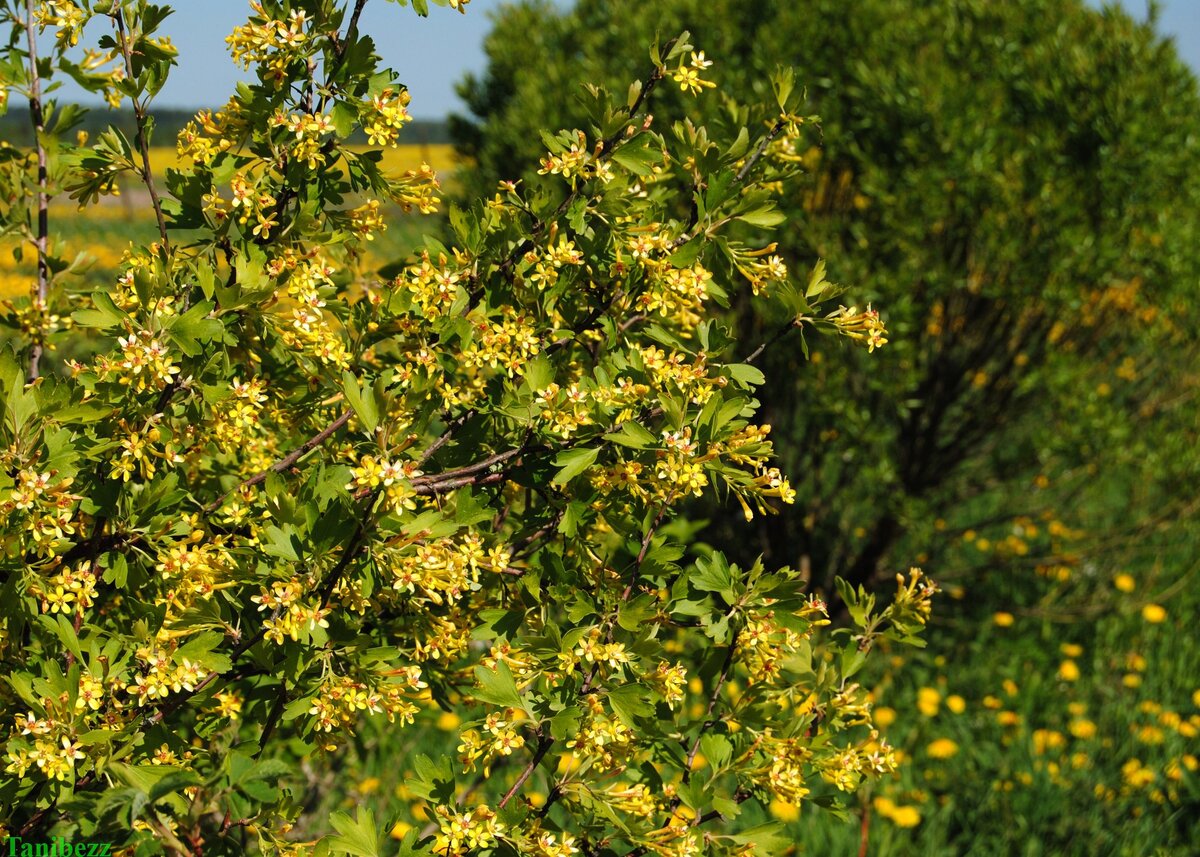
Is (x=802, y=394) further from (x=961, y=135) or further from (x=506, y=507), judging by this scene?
(x=506, y=507)

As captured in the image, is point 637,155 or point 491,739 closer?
point 491,739

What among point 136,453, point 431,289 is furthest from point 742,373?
point 136,453

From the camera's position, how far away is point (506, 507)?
191cm

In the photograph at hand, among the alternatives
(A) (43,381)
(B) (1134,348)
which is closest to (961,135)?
(B) (1134,348)

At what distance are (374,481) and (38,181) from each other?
93 cm

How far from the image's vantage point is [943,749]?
409cm

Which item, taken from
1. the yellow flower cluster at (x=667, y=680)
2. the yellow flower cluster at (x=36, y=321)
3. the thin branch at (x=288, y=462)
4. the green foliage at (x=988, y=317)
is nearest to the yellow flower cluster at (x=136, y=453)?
the thin branch at (x=288, y=462)

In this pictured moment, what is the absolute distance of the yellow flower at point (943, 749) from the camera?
161 inches

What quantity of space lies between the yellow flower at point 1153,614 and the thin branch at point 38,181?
5.04 m

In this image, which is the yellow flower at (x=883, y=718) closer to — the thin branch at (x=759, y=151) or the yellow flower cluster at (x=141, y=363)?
the thin branch at (x=759, y=151)

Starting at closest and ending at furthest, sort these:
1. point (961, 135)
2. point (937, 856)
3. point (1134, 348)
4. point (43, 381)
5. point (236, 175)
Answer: point (43, 381)
point (236, 175)
point (937, 856)
point (961, 135)
point (1134, 348)

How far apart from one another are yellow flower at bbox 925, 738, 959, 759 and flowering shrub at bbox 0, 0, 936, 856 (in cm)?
252

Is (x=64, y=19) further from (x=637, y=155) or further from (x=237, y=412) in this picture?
(x=637, y=155)

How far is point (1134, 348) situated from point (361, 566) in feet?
18.0
